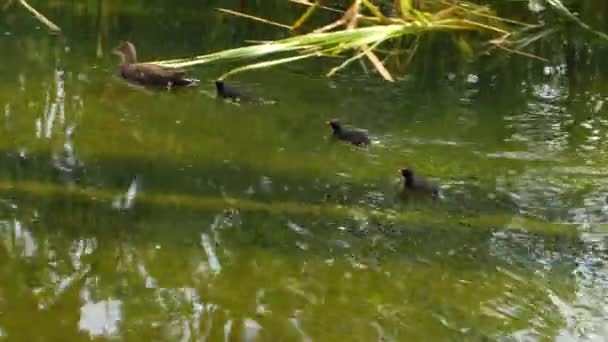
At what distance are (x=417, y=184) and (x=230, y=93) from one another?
1.68 m

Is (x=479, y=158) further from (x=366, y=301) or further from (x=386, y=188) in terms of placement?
(x=366, y=301)

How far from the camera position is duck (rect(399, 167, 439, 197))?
4938 millimetres

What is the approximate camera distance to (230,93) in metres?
6.11

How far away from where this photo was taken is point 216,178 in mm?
5020

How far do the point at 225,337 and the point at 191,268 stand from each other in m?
0.57

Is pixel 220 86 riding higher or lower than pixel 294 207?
higher

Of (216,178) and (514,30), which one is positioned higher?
(514,30)

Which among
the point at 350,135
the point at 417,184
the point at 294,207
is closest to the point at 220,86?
the point at 350,135

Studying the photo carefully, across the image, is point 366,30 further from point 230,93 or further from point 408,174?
point 230,93

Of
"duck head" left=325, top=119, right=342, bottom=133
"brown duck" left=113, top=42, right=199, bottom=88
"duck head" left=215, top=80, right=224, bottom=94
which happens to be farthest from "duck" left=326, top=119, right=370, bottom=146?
"brown duck" left=113, top=42, right=199, bottom=88

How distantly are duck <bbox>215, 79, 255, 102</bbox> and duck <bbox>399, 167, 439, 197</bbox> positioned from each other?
4.96 ft

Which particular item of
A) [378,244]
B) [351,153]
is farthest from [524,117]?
[378,244]

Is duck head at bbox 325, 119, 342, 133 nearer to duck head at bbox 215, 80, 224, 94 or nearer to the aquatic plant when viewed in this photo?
the aquatic plant

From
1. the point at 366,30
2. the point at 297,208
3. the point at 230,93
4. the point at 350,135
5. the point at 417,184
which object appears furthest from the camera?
the point at 230,93
